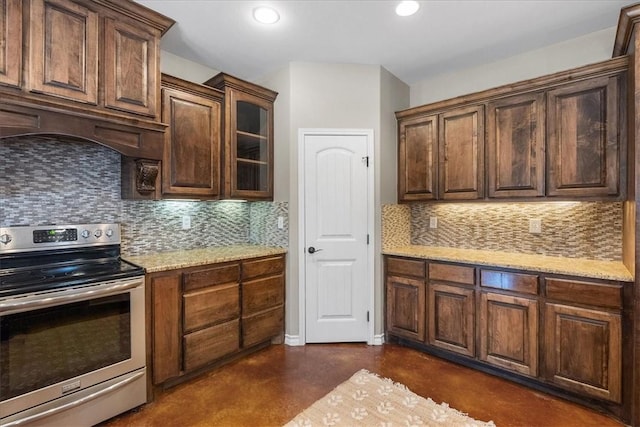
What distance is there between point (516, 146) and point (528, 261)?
0.95 meters

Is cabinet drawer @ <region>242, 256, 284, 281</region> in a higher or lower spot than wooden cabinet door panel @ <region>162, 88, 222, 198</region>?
lower

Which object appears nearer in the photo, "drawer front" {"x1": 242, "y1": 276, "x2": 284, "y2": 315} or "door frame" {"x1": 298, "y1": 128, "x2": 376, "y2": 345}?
"drawer front" {"x1": 242, "y1": 276, "x2": 284, "y2": 315}

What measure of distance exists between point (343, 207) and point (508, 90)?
173 centimetres

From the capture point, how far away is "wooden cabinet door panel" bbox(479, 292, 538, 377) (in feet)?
7.65

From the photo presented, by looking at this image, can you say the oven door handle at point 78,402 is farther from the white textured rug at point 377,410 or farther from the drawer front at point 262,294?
the white textured rug at point 377,410

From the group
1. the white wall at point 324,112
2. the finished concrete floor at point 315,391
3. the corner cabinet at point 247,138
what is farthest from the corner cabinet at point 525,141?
the finished concrete floor at point 315,391

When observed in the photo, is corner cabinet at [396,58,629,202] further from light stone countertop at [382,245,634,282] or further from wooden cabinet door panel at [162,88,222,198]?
wooden cabinet door panel at [162,88,222,198]

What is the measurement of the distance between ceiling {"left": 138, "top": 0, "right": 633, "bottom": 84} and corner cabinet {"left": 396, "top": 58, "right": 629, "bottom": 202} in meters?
0.42

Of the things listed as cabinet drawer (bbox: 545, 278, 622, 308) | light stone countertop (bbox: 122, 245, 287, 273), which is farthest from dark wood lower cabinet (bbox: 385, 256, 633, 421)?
light stone countertop (bbox: 122, 245, 287, 273)

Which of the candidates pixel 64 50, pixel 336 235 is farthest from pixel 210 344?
pixel 64 50

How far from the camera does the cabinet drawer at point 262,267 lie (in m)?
2.80

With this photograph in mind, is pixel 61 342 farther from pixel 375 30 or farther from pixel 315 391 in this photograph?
pixel 375 30

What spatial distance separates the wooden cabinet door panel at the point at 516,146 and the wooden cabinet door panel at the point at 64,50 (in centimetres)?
305

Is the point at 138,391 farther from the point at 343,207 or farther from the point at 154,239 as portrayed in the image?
the point at 343,207
